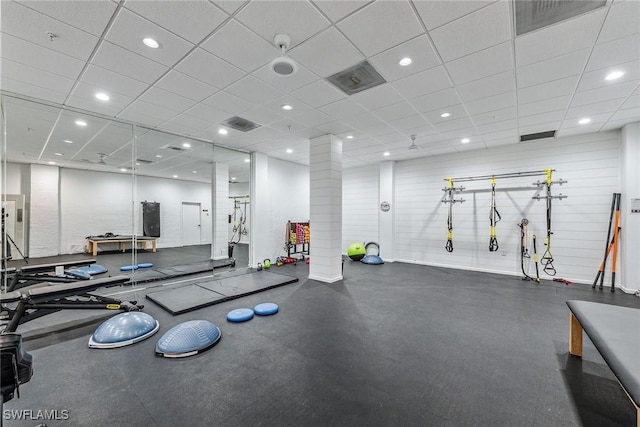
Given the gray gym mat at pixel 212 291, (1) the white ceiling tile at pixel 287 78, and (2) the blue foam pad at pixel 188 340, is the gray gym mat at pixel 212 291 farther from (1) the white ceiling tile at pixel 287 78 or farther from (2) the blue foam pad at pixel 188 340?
(1) the white ceiling tile at pixel 287 78

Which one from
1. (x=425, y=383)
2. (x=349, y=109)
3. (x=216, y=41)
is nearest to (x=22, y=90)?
(x=216, y=41)

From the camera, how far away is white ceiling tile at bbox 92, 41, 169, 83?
269 cm

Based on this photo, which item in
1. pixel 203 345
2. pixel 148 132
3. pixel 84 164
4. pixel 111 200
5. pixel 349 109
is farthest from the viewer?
pixel 111 200

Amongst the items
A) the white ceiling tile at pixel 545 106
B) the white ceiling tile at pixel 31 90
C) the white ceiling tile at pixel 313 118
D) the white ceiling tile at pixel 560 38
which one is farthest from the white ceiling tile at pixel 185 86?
the white ceiling tile at pixel 545 106

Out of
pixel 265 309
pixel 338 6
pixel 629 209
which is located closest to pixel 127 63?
pixel 338 6

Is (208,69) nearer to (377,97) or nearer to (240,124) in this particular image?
(240,124)

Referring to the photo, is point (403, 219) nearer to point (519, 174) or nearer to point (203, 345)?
point (519, 174)

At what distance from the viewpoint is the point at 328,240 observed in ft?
18.1

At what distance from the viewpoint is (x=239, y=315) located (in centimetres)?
352

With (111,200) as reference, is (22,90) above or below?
A: above

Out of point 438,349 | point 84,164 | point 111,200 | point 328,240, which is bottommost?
point 438,349

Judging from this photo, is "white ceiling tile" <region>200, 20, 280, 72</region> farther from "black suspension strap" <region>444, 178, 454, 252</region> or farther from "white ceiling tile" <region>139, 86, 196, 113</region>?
"black suspension strap" <region>444, 178, 454, 252</region>

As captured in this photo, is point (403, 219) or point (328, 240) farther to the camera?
point (403, 219)

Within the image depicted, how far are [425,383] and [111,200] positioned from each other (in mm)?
9976
